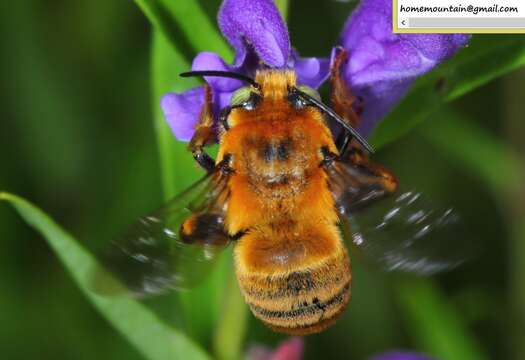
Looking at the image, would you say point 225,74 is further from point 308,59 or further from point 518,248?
point 518,248

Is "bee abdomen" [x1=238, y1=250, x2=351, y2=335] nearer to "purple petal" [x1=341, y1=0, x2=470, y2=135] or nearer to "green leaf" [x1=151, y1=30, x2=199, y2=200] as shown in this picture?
"purple petal" [x1=341, y1=0, x2=470, y2=135]

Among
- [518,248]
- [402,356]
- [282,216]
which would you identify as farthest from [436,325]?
[282,216]

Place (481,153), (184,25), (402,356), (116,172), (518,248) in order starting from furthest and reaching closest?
(116,172) → (518,248) → (481,153) → (402,356) → (184,25)

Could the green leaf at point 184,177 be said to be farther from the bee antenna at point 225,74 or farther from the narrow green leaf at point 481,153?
the narrow green leaf at point 481,153

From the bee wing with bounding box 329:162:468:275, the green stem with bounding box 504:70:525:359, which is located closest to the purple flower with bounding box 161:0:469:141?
the bee wing with bounding box 329:162:468:275

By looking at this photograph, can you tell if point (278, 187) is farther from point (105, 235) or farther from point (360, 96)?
point (105, 235)

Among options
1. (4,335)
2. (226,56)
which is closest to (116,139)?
(4,335)

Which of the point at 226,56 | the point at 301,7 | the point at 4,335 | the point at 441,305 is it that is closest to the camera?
the point at 226,56
